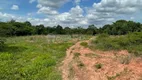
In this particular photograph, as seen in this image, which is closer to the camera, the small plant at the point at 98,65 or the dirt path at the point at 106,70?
the dirt path at the point at 106,70

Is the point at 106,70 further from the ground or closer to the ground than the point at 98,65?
closer to the ground


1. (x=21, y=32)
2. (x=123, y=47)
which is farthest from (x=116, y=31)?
(x=123, y=47)

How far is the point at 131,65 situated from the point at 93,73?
241cm

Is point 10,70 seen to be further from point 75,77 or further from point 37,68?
point 75,77

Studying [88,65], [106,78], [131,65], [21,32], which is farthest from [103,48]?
[21,32]

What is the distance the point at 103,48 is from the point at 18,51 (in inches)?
350

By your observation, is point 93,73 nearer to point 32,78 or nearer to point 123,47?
point 32,78

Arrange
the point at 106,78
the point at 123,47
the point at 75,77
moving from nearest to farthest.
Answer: the point at 106,78
the point at 75,77
the point at 123,47

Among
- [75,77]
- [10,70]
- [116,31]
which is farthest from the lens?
[116,31]

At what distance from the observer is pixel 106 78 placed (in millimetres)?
11953

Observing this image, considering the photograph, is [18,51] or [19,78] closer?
[19,78]

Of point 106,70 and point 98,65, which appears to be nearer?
point 106,70

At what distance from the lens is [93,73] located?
13141 millimetres

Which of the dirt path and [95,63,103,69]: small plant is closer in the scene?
the dirt path
